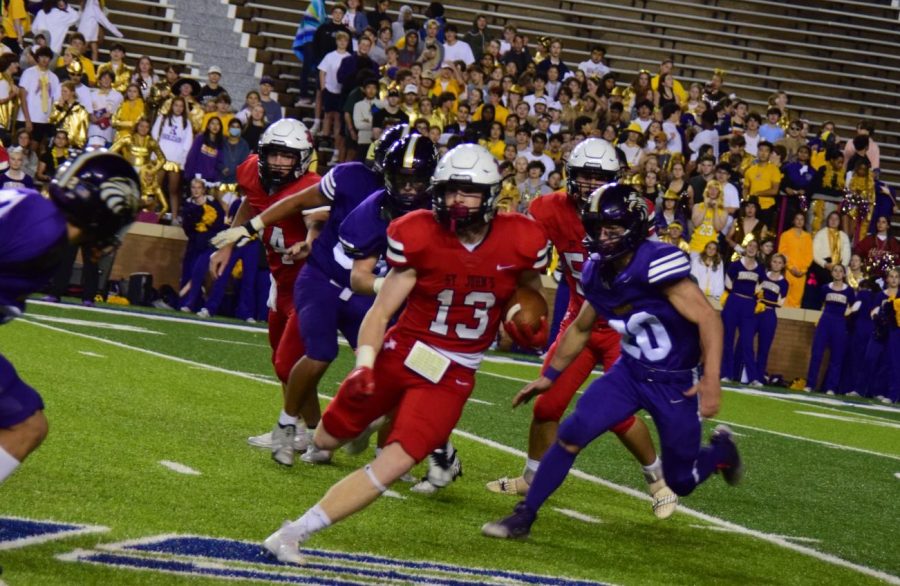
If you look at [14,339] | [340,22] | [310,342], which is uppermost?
[340,22]

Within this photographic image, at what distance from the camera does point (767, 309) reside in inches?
691

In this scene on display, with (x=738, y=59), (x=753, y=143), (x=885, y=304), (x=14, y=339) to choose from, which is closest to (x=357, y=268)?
(x=14, y=339)

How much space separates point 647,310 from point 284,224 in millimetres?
2502

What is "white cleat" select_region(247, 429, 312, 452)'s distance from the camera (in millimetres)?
7824

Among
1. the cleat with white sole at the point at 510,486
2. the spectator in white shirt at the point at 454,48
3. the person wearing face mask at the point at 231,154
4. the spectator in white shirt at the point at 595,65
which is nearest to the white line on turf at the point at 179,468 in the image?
the cleat with white sole at the point at 510,486

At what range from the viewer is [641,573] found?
578 centimetres

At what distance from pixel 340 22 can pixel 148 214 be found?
3.92 m

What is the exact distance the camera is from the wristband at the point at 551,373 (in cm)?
661

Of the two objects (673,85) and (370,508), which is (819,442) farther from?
(673,85)

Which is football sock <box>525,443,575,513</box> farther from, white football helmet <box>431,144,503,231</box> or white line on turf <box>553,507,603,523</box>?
white football helmet <box>431,144,503,231</box>

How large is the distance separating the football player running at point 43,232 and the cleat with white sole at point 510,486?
327cm

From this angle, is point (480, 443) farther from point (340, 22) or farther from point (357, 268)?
point (340, 22)

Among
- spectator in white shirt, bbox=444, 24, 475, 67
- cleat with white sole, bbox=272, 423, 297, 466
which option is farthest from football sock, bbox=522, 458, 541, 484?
spectator in white shirt, bbox=444, 24, 475, 67

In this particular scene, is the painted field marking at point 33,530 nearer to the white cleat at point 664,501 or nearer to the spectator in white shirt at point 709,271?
the white cleat at point 664,501
